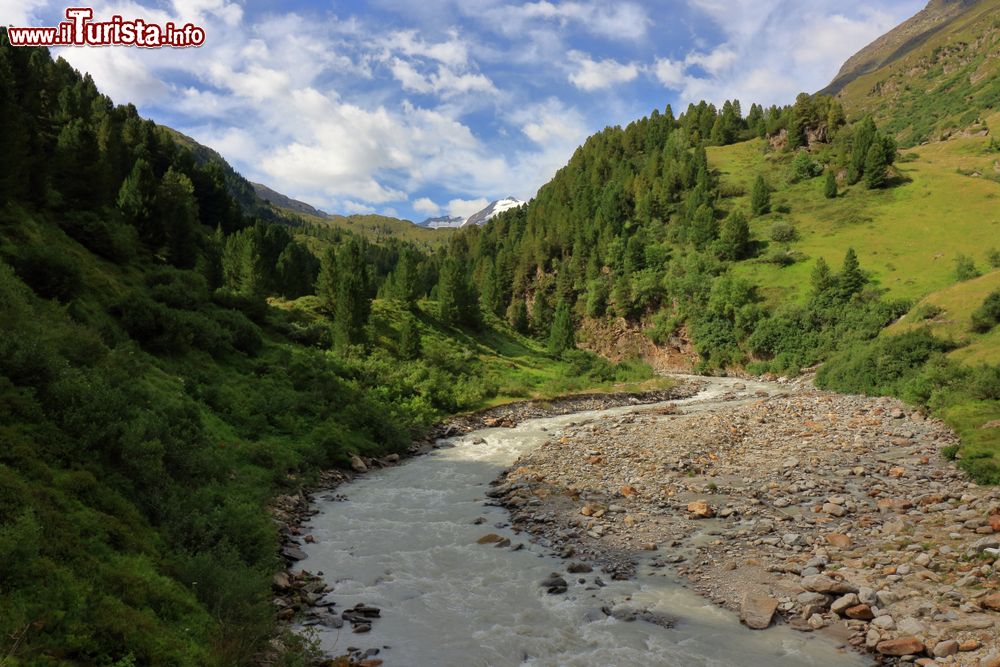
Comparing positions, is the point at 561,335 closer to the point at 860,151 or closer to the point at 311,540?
the point at 860,151

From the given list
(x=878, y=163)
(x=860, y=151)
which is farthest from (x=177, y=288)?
(x=860, y=151)

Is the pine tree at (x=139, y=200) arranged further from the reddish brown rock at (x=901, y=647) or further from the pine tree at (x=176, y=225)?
the reddish brown rock at (x=901, y=647)

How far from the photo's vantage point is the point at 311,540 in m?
16.5

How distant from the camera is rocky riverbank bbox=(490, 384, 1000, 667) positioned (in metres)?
10.4

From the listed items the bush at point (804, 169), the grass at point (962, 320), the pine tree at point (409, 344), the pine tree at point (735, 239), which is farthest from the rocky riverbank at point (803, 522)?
the bush at point (804, 169)

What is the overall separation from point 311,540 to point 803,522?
1551 cm

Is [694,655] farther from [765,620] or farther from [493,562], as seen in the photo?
[493,562]

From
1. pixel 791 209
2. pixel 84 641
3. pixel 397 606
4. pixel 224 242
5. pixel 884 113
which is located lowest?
pixel 397 606

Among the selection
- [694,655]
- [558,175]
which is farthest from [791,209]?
[694,655]

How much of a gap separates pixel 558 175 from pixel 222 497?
158 m

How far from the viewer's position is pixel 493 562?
1476 centimetres

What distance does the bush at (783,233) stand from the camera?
78.9m

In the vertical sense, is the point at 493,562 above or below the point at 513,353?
below

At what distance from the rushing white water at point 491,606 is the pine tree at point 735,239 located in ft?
244
